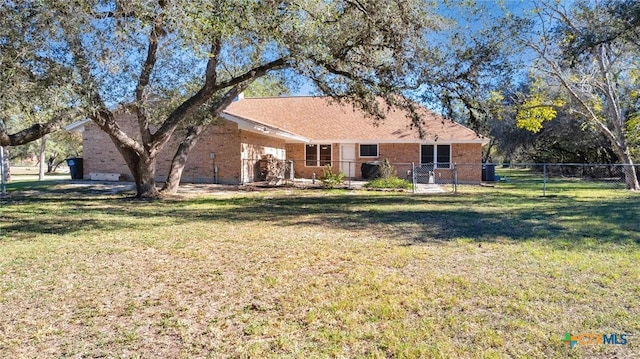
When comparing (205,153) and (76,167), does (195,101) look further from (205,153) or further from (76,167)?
(76,167)

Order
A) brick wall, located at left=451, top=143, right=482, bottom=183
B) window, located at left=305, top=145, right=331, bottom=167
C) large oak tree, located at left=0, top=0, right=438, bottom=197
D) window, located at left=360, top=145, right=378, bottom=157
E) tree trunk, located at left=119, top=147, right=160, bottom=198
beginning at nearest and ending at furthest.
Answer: large oak tree, located at left=0, top=0, right=438, bottom=197 → tree trunk, located at left=119, top=147, right=160, bottom=198 → brick wall, located at left=451, top=143, right=482, bottom=183 → window, located at left=360, top=145, right=378, bottom=157 → window, located at left=305, top=145, right=331, bottom=167

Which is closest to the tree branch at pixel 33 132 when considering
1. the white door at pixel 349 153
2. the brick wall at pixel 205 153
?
the brick wall at pixel 205 153

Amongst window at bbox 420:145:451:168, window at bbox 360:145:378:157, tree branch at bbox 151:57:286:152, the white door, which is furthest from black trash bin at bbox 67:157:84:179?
window at bbox 420:145:451:168

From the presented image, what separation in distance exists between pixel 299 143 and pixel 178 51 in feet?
45.9

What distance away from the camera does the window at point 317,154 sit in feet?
77.6

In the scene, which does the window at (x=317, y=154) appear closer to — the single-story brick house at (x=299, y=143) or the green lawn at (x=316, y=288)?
the single-story brick house at (x=299, y=143)

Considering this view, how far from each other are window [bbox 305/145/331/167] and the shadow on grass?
10441mm

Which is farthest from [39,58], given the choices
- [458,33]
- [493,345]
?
[458,33]

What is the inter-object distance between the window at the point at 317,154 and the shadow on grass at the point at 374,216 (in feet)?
34.3

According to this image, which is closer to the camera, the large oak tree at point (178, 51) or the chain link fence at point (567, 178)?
the large oak tree at point (178, 51)

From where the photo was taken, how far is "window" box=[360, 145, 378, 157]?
23.0 m

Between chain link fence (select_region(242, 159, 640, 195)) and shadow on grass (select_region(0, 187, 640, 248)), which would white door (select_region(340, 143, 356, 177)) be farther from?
shadow on grass (select_region(0, 187, 640, 248))

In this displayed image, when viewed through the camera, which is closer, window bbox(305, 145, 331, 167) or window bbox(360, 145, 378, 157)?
window bbox(360, 145, 378, 157)

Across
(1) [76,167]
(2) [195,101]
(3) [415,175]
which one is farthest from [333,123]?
(1) [76,167]
